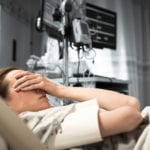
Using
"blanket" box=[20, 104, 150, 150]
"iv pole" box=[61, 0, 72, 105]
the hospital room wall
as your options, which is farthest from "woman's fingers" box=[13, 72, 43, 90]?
the hospital room wall

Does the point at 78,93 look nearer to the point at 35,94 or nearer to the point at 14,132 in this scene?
the point at 35,94

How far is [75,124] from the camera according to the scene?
30.3 inches

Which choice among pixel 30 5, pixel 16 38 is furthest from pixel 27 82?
pixel 30 5

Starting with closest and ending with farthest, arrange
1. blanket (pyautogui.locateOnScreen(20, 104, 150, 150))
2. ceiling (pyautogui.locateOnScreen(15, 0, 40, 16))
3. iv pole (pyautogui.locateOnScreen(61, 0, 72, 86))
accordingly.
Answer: blanket (pyautogui.locateOnScreen(20, 104, 150, 150)) → iv pole (pyautogui.locateOnScreen(61, 0, 72, 86)) → ceiling (pyautogui.locateOnScreen(15, 0, 40, 16))

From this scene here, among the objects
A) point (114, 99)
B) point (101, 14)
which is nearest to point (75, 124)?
point (114, 99)

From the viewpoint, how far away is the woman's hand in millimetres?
971

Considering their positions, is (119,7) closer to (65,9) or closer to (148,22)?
(148,22)

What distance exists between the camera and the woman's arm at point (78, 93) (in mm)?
964

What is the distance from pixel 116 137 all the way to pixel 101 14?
2.04 meters

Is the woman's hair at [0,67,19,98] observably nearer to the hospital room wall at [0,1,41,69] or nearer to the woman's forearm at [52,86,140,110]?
the woman's forearm at [52,86,140,110]

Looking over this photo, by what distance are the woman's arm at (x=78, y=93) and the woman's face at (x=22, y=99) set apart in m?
0.01

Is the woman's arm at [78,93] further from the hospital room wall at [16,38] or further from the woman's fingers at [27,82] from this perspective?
the hospital room wall at [16,38]

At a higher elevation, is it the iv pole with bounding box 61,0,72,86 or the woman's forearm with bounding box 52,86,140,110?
the iv pole with bounding box 61,0,72,86

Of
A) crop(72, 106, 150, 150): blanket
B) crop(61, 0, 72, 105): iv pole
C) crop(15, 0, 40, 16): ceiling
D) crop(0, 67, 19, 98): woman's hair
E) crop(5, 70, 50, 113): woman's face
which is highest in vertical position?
crop(15, 0, 40, 16): ceiling
